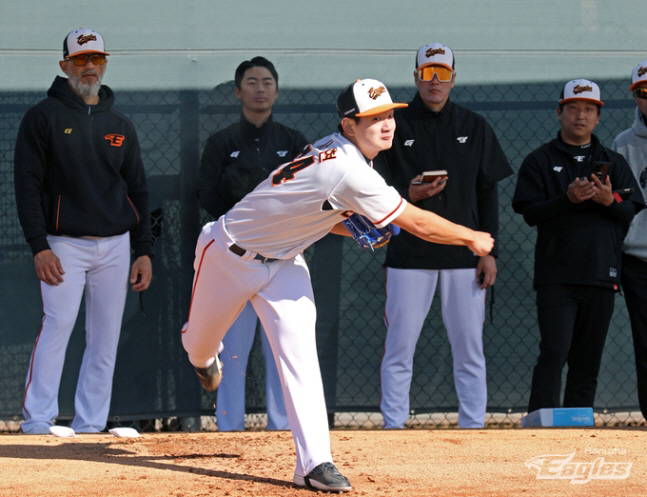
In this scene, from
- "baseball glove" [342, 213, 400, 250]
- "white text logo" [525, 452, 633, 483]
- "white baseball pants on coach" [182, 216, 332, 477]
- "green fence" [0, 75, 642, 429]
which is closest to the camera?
"white baseball pants on coach" [182, 216, 332, 477]

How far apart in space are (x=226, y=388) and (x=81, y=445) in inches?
45.6

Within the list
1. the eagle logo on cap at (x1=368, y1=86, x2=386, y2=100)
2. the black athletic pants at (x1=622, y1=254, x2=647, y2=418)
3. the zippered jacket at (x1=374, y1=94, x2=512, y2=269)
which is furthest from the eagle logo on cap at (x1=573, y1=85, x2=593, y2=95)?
the eagle logo on cap at (x1=368, y1=86, x2=386, y2=100)

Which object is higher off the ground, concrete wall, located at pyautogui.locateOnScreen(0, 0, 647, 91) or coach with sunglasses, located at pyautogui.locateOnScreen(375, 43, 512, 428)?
concrete wall, located at pyautogui.locateOnScreen(0, 0, 647, 91)

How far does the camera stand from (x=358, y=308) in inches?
244

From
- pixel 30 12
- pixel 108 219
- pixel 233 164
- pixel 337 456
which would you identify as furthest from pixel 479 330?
pixel 30 12

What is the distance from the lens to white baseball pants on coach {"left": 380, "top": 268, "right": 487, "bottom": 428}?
16.9ft

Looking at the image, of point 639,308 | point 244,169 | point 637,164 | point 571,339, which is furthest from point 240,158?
point 639,308

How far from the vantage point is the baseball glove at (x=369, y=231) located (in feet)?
12.0

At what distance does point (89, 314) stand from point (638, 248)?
3.39m

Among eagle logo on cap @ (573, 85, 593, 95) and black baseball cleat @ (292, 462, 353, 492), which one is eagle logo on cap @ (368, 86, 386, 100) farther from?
eagle logo on cap @ (573, 85, 593, 95)

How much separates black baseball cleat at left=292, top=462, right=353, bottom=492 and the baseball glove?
37.3 inches

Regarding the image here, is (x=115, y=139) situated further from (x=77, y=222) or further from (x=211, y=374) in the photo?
(x=211, y=374)

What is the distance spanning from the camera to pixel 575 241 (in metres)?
5.18

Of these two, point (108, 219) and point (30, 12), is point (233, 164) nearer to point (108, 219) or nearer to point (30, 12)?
point (108, 219)
